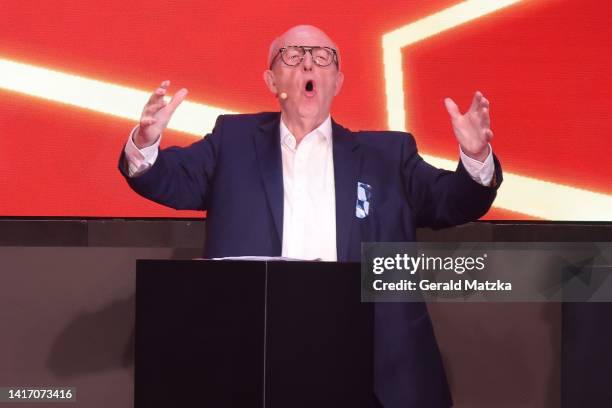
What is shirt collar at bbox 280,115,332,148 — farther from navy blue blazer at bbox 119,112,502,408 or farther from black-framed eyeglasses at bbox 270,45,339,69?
black-framed eyeglasses at bbox 270,45,339,69

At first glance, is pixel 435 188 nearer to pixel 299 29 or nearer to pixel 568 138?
pixel 299 29

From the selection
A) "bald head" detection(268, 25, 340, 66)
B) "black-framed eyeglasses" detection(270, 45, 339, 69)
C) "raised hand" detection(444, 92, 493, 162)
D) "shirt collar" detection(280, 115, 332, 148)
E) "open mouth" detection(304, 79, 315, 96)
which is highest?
"bald head" detection(268, 25, 340, 66)

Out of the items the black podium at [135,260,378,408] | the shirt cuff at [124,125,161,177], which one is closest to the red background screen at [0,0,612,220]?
the shirt cuff at [124,125,161,177]

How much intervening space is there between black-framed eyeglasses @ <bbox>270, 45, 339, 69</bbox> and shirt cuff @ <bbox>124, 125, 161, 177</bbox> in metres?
0.50

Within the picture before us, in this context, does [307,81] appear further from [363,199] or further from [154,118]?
[154,118]

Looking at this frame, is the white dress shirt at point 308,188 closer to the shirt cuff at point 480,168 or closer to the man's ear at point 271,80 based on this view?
the shirt cuff at point 480,168

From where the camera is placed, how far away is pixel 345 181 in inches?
92.4

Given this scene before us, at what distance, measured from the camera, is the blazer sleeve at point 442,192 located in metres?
2.17

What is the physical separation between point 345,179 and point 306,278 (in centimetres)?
58

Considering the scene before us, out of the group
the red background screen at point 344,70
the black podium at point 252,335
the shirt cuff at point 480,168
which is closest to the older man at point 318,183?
the shirt cuff at point 480,168

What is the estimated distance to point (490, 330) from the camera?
129 inches

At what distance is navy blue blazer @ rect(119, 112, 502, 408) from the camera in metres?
2.21

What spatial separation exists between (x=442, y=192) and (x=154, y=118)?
738 mm

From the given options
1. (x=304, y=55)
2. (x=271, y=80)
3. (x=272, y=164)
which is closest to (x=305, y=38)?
(x=304, y=55)
